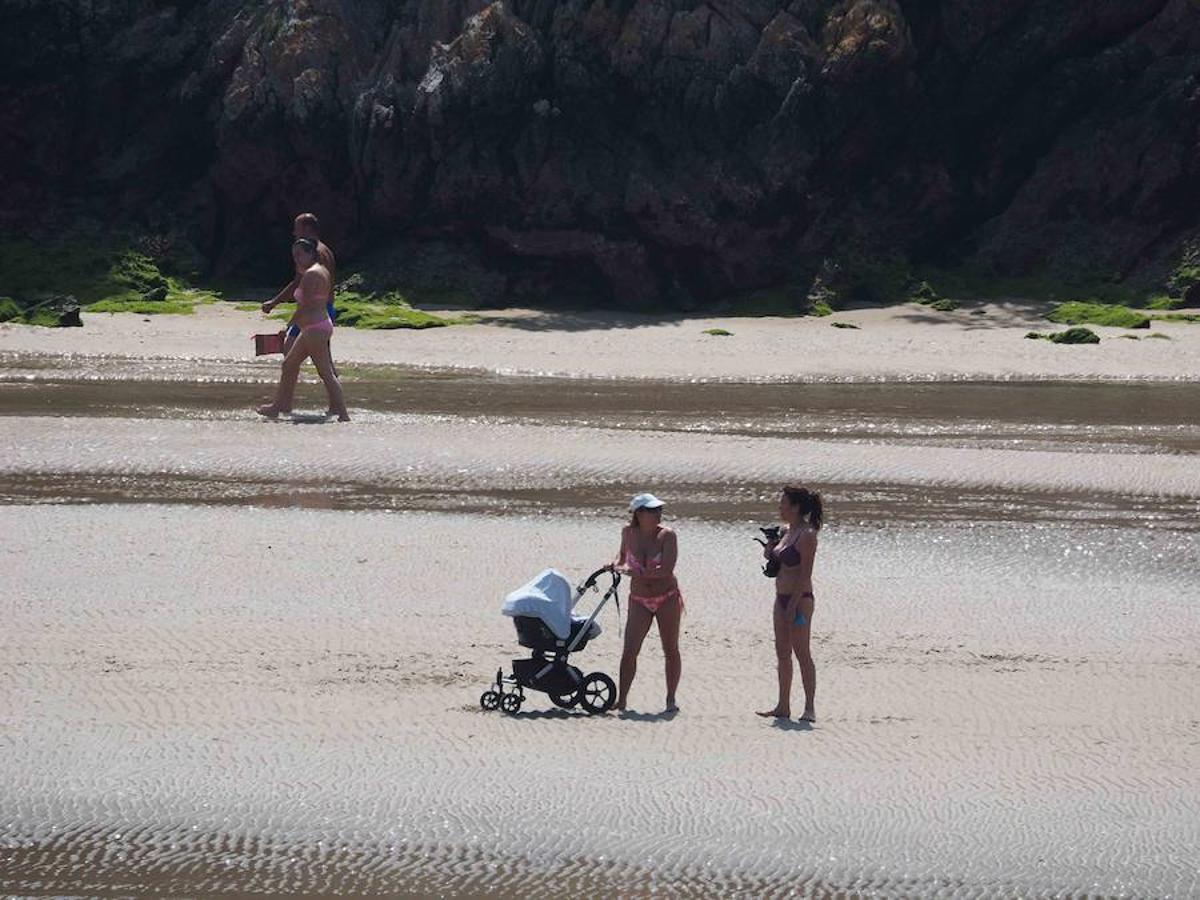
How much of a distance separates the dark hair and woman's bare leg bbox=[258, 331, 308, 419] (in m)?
9.99

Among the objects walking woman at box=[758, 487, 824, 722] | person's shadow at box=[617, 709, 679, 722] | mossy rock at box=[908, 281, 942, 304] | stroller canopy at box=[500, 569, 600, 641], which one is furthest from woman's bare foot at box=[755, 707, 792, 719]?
mossy rock at box=[908, 281, 942, 304]

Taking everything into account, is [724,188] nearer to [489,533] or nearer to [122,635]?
[489,533]

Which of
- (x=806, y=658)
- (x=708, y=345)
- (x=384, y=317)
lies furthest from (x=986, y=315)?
(x=806, y=658)

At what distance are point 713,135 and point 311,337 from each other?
533 inches

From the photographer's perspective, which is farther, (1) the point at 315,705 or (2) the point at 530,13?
(2) the point at 530,13

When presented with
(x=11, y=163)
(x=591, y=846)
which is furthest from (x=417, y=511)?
(x=11, y=163)

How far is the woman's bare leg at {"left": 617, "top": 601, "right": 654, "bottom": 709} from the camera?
8836 millimetres

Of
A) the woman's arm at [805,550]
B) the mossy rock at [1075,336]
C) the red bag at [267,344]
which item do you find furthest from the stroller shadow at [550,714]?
the mossy rock at [1075,336]

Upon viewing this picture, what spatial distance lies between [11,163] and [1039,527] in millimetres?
24702

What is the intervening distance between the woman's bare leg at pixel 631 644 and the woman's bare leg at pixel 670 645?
0.07 m

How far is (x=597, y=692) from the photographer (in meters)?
8.79

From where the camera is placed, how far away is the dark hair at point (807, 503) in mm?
8586

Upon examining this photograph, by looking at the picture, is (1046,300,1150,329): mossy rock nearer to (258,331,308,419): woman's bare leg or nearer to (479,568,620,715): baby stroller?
(258,331,308,419): woman's bare leg

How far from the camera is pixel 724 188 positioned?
97.0ft
